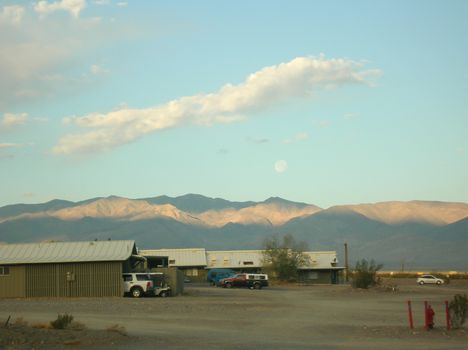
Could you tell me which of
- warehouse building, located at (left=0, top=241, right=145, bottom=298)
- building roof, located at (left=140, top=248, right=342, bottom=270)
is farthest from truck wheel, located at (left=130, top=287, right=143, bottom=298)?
building roof, located at (left=140, top=248, right=342, bottom=270)

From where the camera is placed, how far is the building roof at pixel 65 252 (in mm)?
45469

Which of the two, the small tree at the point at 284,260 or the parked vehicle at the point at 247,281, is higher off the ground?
the small tree at the point at 284,260

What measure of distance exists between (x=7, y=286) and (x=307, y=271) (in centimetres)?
4811

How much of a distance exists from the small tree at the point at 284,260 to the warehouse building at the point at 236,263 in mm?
1772

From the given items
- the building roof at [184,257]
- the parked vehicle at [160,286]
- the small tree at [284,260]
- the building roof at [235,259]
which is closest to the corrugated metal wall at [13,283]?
the parked vehicle at [160,286]

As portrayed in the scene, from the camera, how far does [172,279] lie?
46.4 metres

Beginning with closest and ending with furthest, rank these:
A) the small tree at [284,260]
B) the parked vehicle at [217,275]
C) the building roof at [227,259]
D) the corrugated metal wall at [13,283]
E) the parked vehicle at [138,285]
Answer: the parked vehicle at [138,285], the corrugated metal wall at [13,283], the parked vehicle at [217,275], the small tree at [284,260], the building roof at [227,259]

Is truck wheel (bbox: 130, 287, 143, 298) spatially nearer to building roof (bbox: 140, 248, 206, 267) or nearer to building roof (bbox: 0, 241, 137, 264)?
building roof (bbox: 0, 241, 137, 264)

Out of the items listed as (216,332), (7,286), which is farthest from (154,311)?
(7,286)

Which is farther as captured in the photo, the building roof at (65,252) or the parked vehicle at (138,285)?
the building roof at (65,252)

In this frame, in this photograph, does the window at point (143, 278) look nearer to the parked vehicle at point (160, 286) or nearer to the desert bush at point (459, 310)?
the parked vehicle at point (160, 286)

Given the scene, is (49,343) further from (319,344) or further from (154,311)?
(154,311)

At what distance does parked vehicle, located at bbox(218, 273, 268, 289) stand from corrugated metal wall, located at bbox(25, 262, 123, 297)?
19.8 metres

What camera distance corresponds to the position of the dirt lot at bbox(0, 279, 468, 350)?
18.4 metres
